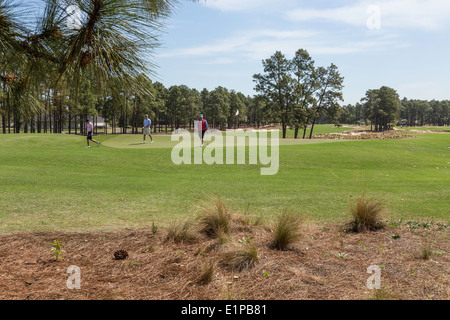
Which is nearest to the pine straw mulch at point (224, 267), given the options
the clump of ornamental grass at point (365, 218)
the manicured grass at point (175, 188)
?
the clump of ornamental grass at point (365, 218)

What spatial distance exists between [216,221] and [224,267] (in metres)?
1.32

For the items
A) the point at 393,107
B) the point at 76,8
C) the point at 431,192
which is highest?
the point at 393,107

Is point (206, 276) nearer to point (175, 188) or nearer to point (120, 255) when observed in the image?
point (120, 255)

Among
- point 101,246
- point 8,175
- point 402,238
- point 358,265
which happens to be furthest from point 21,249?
point 8,175

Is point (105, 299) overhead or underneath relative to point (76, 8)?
underneath

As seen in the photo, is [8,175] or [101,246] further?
[8,175]

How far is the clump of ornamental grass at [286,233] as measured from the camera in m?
4.59

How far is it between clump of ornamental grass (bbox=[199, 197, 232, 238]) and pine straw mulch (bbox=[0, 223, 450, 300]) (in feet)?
0.75

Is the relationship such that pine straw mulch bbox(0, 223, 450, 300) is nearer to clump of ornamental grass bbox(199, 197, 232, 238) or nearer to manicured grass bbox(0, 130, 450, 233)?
clump of ornamental grass bbox(199, 197, 232, 238)
